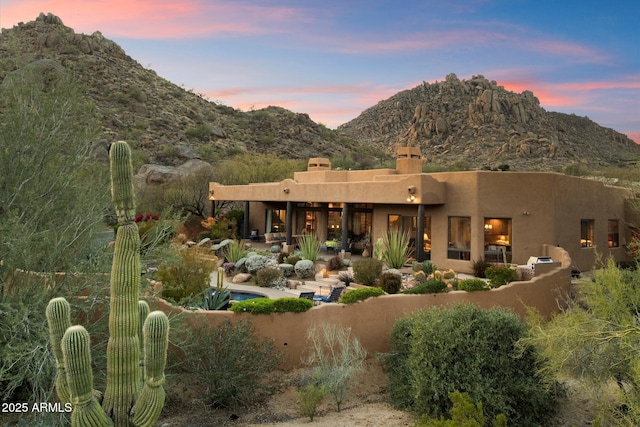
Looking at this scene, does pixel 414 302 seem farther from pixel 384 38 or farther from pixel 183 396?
pixel 384 38

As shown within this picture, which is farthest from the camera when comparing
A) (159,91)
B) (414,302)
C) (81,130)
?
(159,91)

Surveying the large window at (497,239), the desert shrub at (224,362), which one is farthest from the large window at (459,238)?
the desert shrub at (224,362)

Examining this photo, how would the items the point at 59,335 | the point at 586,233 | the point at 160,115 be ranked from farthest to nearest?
the point at 160,115, the point at 586,233, the point at 59,335

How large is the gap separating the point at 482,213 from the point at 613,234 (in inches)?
350

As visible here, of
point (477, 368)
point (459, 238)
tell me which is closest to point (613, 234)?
point (459, 238)

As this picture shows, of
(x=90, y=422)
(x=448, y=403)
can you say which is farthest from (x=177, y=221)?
(x=448, y=403)

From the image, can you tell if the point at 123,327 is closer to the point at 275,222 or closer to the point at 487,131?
the point at 275,222

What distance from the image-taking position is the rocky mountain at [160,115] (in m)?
40.9

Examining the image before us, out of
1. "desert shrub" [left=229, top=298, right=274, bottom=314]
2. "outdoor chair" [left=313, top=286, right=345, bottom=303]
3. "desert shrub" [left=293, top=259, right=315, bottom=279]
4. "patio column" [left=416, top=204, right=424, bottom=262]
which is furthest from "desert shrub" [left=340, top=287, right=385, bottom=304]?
"patio column" [left=416, top=204, right=424, bottom=262]

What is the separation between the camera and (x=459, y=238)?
1755cm

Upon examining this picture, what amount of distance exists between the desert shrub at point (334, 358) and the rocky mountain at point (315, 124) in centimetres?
3092

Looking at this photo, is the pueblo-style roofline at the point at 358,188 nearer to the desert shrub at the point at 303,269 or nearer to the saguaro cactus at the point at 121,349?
the desert shrub at the point at 303,269

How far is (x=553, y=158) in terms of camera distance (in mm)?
44031

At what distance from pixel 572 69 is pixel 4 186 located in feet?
137
